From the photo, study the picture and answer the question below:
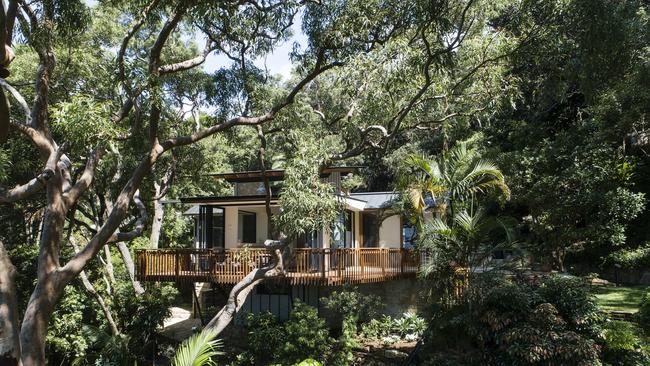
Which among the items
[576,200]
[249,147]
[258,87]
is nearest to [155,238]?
[249,147]

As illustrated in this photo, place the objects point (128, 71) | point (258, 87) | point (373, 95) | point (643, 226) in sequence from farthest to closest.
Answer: point (643, 226) → point (258, 87) → point (373, 95) → point (128, 71)

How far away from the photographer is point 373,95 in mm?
11234

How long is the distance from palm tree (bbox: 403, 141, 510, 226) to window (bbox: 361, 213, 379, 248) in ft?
14.6

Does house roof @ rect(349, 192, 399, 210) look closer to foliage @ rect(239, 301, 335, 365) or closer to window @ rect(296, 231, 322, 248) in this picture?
window @ rect(296, 231, 322, 248)

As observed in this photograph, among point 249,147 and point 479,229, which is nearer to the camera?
point 479,229

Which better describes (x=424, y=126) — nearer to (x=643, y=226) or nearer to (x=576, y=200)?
(x=576, y=200)

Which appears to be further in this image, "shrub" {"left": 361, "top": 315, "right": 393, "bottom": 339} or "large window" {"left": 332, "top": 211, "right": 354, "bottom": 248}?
"large window" {"left": 332, "top": 211, "right": 354, "bottom": 248}

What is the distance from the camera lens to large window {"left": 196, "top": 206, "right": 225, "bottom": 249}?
16.8 metres

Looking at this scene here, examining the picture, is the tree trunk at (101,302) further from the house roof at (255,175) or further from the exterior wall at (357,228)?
the exterior wall at (357,228)

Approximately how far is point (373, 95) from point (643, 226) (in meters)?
12.5

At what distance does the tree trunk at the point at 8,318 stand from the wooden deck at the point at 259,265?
5368 mm

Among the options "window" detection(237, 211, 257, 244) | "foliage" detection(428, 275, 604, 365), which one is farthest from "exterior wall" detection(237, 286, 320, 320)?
"foliage" detection(428, 275, 604, 365)

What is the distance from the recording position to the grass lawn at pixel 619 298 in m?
11.7

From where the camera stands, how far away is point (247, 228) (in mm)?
17594
